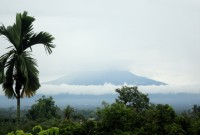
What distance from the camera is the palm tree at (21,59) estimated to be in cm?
1156

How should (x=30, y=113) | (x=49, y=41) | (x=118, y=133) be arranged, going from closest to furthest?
(x=118, y=133) → (x=49, y=41) → (x=30, y=113)

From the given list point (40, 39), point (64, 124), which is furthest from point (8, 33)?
point (64, 124)

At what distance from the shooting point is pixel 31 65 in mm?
11656

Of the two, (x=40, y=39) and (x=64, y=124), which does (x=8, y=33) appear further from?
(x=64, y=124)

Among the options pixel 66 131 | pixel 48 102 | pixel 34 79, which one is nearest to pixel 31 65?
pixel 34 79

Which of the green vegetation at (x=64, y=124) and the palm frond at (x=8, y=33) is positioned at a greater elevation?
the palm frond at (x=8, y=33)

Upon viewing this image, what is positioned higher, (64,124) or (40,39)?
(40,39)

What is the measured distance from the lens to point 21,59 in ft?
37.7

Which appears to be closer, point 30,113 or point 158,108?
→ point 158,108

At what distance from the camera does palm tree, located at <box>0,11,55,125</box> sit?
1156 centimetres

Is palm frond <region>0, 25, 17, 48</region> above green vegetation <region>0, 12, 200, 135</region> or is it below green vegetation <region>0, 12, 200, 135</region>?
above

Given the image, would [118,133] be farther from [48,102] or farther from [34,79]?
[48,102]

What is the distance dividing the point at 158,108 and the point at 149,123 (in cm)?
91

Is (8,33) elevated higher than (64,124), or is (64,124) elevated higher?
(8,33)
